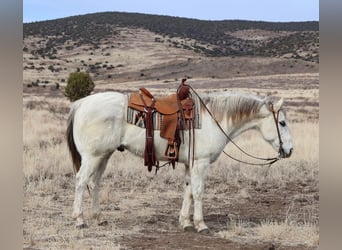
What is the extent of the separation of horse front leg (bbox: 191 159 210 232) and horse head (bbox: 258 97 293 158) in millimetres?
912

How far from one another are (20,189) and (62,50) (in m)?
92.5

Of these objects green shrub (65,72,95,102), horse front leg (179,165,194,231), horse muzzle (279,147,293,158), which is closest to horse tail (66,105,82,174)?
horse front leg (179,165,194,231)

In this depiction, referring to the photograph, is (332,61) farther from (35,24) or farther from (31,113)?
(35,24)

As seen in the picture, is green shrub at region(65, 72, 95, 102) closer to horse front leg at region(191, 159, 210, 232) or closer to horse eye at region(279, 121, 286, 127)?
horse front leg at region(191, 159, 210, 232)

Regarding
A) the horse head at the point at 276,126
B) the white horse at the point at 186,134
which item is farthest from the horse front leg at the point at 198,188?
the horse head at the point at 276,126

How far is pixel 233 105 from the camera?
6.41 m

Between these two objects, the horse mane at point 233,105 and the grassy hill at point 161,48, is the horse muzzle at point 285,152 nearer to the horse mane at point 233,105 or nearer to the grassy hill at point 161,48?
the horse mane at point 233,105

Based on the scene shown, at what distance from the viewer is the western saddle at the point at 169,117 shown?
19.9 ft

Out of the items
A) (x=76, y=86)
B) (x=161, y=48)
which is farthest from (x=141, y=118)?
Result: (x=161, y=48)

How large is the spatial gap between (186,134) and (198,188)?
0.68 m

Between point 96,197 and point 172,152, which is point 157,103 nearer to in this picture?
point 172,152

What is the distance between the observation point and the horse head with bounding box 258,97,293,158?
633 cm

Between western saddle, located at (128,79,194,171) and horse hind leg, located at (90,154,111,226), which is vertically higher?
western saddle, located at (128,79,194,171)

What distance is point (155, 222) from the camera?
663 cm
